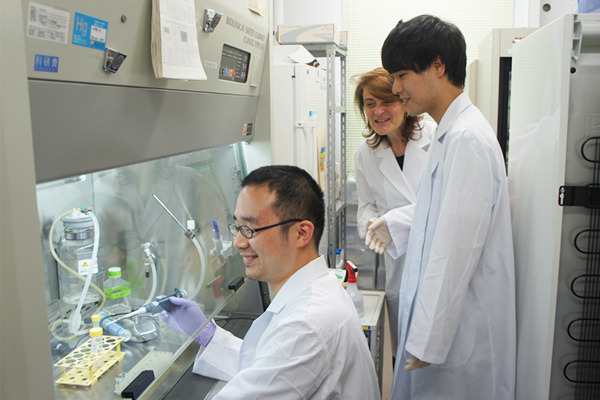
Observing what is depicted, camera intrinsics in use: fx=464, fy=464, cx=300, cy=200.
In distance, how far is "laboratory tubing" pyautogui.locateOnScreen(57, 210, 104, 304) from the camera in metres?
1.13

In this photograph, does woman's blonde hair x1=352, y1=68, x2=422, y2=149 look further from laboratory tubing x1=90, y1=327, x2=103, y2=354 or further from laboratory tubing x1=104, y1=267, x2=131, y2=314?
laboratory tubing x1=90, y1=327, x2=103, y2=354

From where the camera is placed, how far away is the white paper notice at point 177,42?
1.00 meters

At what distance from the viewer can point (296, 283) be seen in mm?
1120

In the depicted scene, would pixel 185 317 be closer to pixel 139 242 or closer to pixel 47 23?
pixel 139 242

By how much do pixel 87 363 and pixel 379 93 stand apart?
162 cm

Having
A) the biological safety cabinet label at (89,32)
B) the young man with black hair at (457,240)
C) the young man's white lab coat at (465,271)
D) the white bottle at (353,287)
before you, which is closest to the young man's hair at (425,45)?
the young man with black hair at (457,240)

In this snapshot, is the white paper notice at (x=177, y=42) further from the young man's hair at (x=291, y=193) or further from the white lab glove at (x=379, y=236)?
the white lab glove at (x=379, y=236)

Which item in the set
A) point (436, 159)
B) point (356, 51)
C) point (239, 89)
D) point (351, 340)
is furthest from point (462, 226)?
point (356, 51)

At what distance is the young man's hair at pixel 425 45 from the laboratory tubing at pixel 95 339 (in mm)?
1095

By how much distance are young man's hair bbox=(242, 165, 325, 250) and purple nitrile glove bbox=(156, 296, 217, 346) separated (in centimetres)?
47

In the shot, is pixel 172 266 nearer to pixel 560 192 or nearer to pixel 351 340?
pixel 351 340

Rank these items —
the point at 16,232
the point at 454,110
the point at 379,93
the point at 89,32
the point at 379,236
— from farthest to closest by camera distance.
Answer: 1. the point at 379,93
2. the point at 379,236
3. the point at 454,110
4. the point at 89,32
5. the point at 16,232

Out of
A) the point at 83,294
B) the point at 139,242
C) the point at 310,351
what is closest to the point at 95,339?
the point at 83,294

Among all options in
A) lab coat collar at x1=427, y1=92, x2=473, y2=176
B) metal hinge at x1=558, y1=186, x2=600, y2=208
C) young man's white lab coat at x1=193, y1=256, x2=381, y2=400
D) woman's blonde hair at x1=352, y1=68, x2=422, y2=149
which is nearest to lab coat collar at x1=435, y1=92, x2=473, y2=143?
lab coat collar at x1=427, y1=92, x2=473, y2=176
